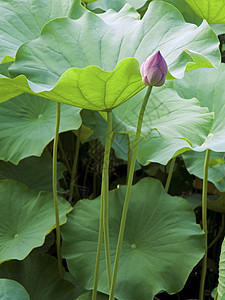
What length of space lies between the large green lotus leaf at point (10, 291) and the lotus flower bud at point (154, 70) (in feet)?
1.63

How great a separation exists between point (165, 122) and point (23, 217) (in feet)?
1.61

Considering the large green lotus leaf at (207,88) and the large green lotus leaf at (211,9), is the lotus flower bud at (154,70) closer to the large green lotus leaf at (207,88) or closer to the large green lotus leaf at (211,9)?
the large green lotus leaf at (207,88)

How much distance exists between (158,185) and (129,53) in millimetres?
463

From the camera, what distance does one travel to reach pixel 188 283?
4.83ft

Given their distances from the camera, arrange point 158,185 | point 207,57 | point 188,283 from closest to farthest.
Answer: point 207,57 → point 158,185 → point 188,283

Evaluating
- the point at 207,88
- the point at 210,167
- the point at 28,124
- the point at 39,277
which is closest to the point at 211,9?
the point at 207,88

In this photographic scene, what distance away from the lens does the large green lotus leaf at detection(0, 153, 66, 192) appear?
141cm

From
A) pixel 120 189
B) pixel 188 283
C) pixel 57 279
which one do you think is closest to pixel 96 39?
pixel 120 189

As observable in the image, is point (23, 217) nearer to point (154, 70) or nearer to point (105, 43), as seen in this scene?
point (105, 43)

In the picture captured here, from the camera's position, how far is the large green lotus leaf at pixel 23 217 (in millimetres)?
1075

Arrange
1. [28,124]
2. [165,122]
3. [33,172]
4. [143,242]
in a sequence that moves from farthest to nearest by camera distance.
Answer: [33,172], [28,124], [143,242], [165,122]

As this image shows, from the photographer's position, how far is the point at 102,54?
905 millimetres

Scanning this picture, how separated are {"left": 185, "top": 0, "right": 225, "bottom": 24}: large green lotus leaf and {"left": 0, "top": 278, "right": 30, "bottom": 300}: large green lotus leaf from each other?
0.94 metres

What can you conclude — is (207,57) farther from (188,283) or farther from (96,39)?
(188,283)
